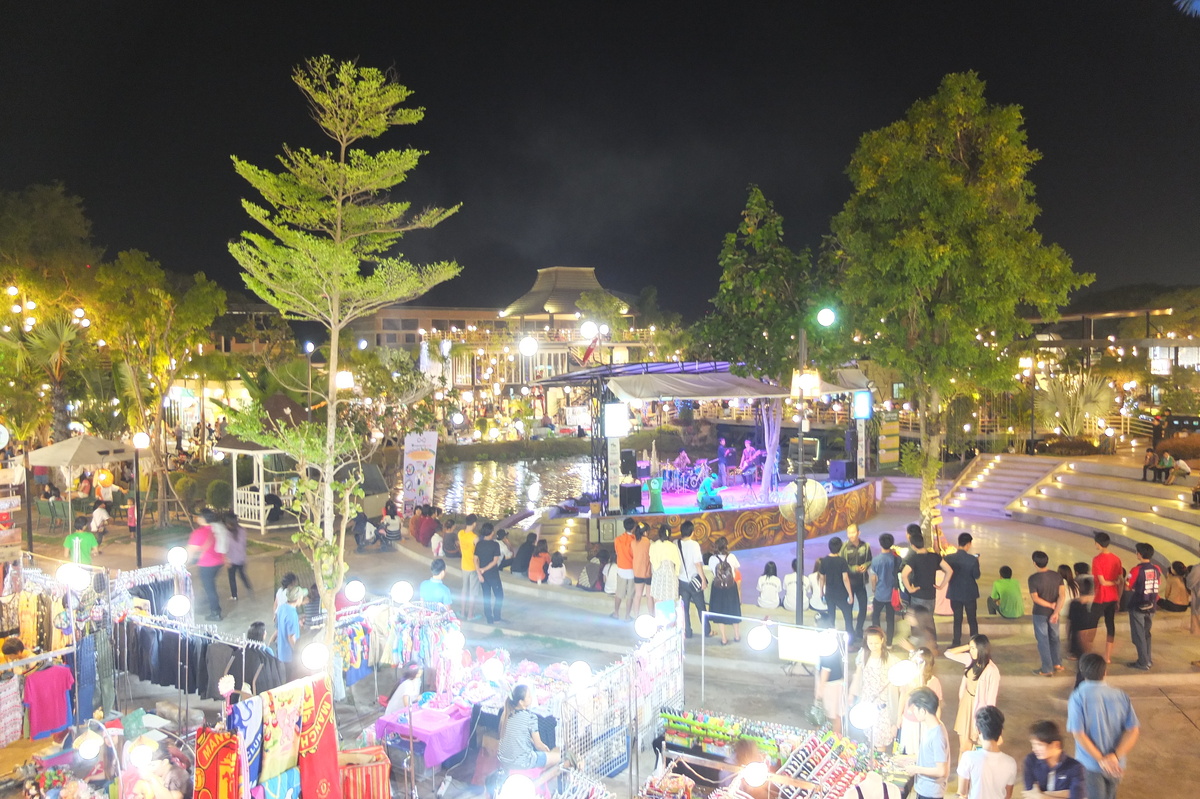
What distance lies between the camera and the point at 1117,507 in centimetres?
1606

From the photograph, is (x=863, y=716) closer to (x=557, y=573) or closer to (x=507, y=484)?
(x=557, y=573)

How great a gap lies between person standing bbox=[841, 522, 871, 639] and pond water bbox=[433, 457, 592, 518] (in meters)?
11.1

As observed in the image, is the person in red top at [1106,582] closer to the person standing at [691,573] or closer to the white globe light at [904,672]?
the white globe light at [904,672]

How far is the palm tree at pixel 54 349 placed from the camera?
19.1m

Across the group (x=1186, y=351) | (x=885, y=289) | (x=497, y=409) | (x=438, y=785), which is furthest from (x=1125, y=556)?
(x=1186, y=351)

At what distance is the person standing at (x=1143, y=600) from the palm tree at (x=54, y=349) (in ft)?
72.3

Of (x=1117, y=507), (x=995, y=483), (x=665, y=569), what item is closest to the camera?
(x=665, y=569)

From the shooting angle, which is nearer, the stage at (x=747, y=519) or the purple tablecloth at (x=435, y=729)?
the purple tablecloth at (x=435, y=729)

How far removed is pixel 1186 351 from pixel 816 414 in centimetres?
3031

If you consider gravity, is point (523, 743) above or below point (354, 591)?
below

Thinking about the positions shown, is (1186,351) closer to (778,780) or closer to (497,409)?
(497,409)

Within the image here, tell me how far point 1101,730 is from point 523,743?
12.2ft

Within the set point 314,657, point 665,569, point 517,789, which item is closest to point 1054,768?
point 517,789

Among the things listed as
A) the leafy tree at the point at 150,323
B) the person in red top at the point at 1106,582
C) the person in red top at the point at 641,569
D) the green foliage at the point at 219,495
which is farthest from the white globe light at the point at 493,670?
the green foliage at the point at 219,495
